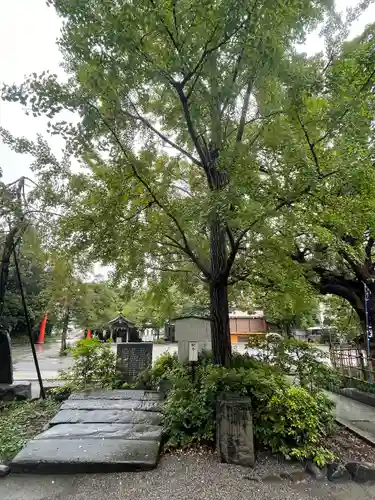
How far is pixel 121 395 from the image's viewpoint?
5598mm

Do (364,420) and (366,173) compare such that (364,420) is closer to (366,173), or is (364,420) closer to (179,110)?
(366,173)

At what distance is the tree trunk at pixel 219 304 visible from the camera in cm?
468

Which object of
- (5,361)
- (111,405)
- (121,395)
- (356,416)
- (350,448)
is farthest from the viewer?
(5,361)

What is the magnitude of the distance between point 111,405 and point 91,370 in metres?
1.65

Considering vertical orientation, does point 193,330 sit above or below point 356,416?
above

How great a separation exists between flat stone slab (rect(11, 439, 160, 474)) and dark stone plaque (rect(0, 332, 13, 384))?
312 cm

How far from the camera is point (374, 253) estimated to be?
7.39 m

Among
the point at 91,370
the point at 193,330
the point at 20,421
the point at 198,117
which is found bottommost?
the point at 20,421

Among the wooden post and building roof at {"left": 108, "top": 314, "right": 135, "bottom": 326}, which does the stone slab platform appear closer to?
the wooden post

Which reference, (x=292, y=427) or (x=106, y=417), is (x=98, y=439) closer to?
(x=106, y=417)

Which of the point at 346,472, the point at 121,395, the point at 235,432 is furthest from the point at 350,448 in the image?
the point at 121,395

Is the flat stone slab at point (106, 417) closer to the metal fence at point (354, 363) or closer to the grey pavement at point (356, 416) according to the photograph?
the grey pavement at point (356, 416)

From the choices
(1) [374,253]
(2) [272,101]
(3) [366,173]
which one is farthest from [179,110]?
(1) [374,253]

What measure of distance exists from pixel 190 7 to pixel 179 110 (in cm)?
219
